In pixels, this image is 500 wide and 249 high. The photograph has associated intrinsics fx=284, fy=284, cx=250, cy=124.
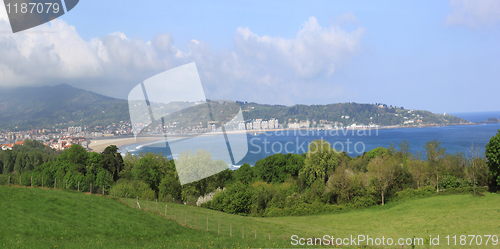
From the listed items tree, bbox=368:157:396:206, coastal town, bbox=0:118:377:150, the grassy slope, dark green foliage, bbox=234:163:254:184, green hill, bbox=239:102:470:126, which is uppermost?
green hill, bbox=239:102:470:126

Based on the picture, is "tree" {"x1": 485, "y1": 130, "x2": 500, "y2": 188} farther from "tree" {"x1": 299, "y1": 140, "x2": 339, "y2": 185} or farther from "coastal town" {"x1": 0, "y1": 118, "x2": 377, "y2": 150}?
"coastal town" {"x1": 0, "y1": 118, "x2": 377, "y2": 150}

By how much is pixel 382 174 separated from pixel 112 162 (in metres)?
38.1

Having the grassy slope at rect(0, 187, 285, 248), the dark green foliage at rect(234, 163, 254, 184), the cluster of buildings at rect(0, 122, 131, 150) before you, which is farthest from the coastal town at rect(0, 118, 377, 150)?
the grassy slope at rect(0, 187, 285, 248)

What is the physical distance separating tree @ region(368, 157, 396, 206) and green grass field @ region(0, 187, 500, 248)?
5181mm

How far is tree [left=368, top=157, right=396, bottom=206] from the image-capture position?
3244cm

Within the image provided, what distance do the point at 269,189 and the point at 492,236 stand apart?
2274 centimetres

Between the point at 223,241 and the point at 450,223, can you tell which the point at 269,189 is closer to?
the point at 450,223

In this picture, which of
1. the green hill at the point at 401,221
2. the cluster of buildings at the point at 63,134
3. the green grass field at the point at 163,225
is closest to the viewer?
the green grass field at the point at 163,225

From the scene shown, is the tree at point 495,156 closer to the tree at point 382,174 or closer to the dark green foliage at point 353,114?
the tree at point 382,174

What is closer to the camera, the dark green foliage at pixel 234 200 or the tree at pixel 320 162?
the dark green foliage at pixel 234 200

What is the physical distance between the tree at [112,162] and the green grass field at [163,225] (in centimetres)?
2550

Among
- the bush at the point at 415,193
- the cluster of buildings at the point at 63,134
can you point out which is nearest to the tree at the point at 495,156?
the bush at the point at 415,193

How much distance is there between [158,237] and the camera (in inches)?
575

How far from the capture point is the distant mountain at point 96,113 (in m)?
136
